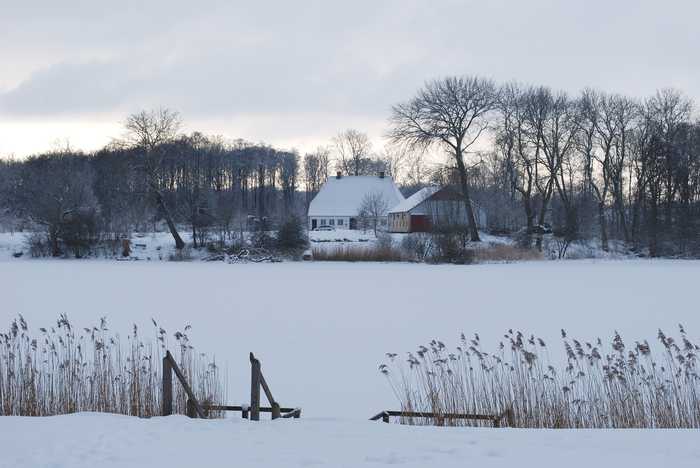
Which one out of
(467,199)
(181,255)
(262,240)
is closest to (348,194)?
(467,199)

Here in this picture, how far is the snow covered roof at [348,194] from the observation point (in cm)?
6231

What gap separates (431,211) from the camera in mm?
46906

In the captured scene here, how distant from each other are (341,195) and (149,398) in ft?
184

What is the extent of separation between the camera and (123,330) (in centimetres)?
1330

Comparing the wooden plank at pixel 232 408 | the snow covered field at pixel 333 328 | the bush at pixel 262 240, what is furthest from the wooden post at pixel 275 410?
the bush at pixel 262 240

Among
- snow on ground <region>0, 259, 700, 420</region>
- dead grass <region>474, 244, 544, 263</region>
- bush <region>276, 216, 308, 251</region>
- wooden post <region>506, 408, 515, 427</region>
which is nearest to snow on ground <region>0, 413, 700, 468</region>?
wooden post <region>506, 408, 515, 427</region>

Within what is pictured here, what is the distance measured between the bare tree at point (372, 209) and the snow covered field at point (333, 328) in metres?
Result: 21.5

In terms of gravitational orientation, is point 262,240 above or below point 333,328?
above

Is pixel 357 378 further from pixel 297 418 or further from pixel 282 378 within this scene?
pixel 297 418

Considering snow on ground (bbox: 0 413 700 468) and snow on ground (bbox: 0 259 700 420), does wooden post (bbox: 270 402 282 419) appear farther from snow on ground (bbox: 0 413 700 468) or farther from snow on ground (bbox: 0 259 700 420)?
snow on ground (bbox: 0 259 700 420)

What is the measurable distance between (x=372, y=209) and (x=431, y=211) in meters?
8.54

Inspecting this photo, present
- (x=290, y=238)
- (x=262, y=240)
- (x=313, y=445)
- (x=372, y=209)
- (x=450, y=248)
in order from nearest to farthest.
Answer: (x=313, y=445) → (x=450, y=248) → (x=290, y=238) → (x=262, y=240) → (x=372, y=209)

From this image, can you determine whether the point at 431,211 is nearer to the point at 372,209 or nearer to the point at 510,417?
the point at 372,209

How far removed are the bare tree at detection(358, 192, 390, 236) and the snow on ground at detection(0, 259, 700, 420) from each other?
2467cm
